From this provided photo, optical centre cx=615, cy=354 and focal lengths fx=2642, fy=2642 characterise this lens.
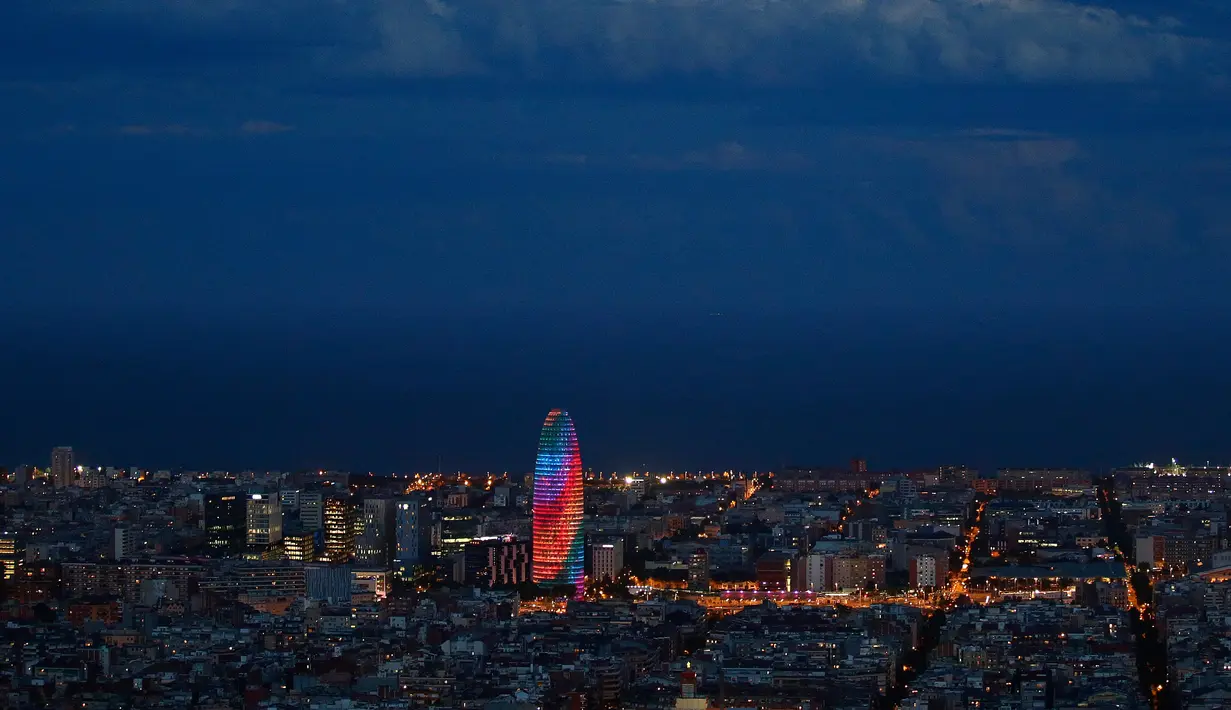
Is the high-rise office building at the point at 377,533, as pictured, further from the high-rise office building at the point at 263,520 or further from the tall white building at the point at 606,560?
the tall white building at the point at 606,560

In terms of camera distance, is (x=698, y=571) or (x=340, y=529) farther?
(x=340, y=529)

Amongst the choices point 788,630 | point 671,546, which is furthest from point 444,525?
point 788,630

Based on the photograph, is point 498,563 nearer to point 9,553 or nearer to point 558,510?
point 558,510

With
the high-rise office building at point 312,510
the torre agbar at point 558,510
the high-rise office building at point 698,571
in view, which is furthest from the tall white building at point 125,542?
the high-rise office building at point 698,571

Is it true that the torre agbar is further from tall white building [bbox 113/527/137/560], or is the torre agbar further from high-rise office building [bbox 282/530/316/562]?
tall white building [bbox 113/527/137/560]

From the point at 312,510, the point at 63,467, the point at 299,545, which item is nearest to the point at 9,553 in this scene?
the point at 299,545

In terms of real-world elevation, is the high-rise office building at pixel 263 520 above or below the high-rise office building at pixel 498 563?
above

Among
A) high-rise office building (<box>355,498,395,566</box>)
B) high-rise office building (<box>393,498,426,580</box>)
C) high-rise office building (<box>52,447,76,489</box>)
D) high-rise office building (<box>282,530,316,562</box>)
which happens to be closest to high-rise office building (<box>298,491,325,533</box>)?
high-rise office building (<box>282,530,316,562</box>)
